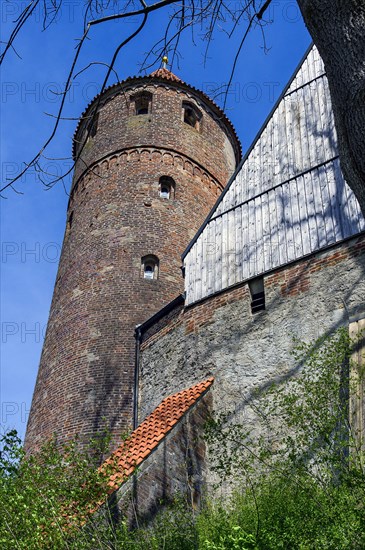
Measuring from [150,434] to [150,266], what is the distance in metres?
6.04

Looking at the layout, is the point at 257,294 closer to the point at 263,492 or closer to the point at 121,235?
the point at 263,492

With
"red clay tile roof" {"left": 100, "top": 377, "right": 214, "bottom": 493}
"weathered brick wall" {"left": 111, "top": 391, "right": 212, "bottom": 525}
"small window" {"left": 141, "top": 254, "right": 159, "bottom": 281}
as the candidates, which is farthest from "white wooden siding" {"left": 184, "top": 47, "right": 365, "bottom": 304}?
"small window" {"left": 141, "top": 254, "right": 159, "bottom": 281}

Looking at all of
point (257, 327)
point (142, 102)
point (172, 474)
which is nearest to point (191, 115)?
point (142, 102)

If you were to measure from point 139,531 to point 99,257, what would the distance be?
8.48 metres

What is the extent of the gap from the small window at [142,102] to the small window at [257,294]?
927cm

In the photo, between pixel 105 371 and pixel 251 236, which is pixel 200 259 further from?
pixel 105 371

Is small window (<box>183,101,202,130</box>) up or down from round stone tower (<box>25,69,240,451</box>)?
up

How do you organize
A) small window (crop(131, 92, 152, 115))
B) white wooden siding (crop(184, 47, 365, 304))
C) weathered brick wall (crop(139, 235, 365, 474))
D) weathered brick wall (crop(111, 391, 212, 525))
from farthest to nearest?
small window (crop(131, 92, 152, 115)), white wooden siding (crop(184, 47, 365, 304)), weathered brick wall (crop(139, 235, 365, 474)), weathered brick wall (crop(111, 391, 212, 525))

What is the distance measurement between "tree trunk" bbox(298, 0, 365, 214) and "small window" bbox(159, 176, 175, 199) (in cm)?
1201

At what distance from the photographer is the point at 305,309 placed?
384 inches

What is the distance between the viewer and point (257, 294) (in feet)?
34.9

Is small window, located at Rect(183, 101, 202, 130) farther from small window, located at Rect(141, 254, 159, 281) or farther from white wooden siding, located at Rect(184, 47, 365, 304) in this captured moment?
white wooden siding, located at Rect(184, 47, 365, 304)

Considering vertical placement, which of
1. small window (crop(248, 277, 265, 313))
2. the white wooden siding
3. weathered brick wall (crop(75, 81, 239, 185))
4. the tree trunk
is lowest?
the tree trunk

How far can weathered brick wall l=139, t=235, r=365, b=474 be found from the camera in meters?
9.47
